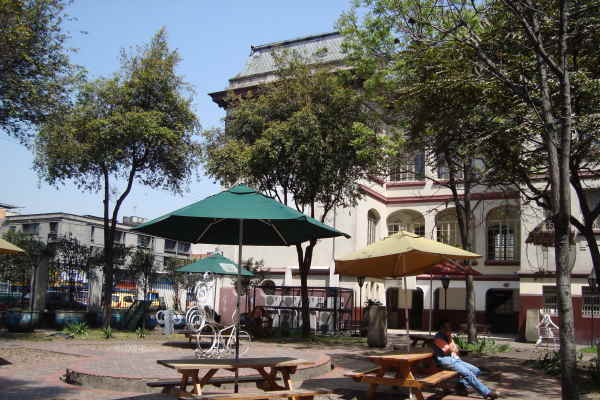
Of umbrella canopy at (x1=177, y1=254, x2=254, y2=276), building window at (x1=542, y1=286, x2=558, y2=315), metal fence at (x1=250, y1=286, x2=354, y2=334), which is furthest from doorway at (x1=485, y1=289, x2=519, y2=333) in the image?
umbrella canopy at (x1=177, y1=254, x2=254, y2=276)

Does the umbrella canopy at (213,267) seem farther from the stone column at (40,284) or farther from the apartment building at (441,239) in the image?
the apartment building at (441,239)

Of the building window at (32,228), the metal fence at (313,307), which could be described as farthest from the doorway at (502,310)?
the building window at (32,228)

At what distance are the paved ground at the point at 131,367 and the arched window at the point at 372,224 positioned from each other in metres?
15.2

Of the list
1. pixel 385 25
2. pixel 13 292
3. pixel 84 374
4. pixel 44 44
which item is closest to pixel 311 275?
pixel 13 292

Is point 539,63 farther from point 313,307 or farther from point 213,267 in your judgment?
point 313,307

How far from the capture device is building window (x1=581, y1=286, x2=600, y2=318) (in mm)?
24203

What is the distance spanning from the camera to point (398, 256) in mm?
10164

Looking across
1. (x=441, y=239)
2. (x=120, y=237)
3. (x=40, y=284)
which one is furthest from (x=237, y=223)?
(x=120, y=237)

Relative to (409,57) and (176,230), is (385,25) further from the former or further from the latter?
(176,230)

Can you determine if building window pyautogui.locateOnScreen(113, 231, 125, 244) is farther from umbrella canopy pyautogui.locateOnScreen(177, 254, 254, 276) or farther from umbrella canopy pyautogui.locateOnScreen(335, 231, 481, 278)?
umbrella canopy pyautogui.locateOnScreen(335, 231, 481, 278)

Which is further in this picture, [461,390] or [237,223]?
[461,390]

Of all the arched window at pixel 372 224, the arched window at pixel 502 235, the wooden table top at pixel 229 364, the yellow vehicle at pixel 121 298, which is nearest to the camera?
the wooden table top at pixel 229 364

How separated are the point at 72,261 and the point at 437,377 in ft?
56.6

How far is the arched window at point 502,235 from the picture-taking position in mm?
30125
